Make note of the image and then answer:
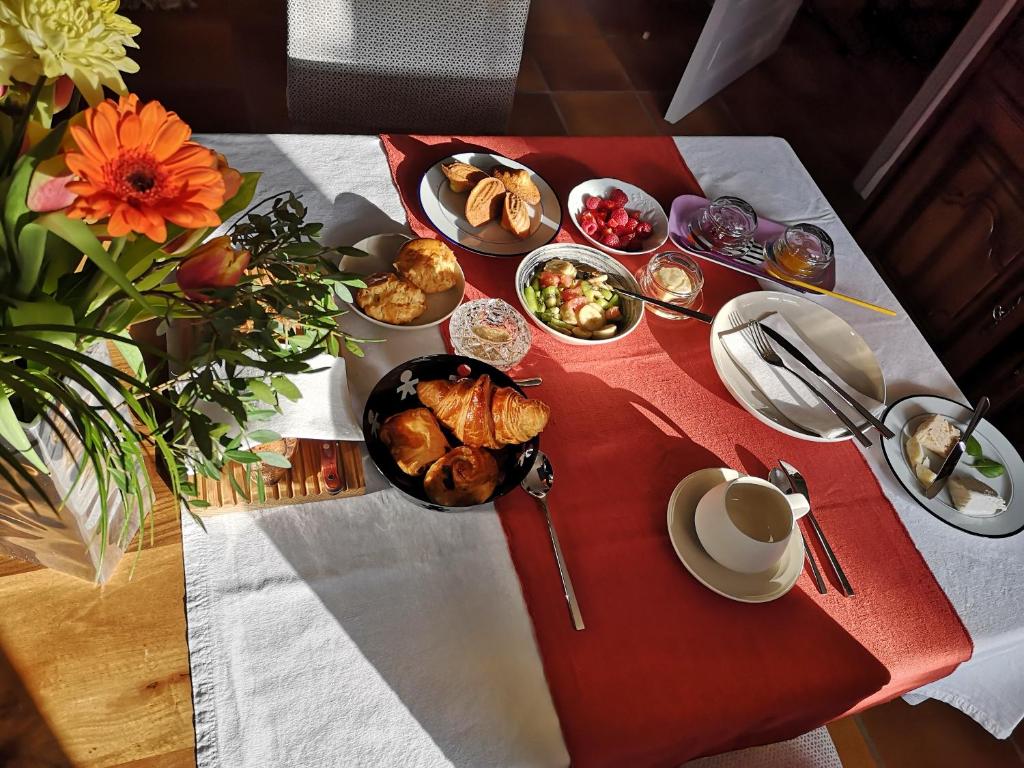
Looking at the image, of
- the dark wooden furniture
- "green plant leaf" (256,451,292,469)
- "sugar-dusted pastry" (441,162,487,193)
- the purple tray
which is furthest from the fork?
the dark wooden furniture

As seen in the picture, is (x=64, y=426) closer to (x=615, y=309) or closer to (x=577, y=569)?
(x=577, y=569)

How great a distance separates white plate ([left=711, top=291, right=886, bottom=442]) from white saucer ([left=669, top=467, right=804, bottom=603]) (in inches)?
5.5

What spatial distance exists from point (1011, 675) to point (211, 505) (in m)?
0.90

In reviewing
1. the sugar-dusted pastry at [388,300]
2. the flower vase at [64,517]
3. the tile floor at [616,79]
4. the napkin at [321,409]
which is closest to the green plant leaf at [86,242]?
the flower vase at [64,517]

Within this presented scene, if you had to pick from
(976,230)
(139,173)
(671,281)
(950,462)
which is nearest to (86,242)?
(139,173)

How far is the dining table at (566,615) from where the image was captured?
2.26 feet

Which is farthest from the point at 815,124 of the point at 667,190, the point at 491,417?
the point at 491,417

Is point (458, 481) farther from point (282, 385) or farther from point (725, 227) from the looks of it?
point (725, 227)

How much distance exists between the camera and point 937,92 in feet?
7.67

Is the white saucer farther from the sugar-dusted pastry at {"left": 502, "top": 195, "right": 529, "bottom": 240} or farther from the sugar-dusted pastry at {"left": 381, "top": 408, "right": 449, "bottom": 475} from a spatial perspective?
the sugar-dusted pastry at {"left": 502, "top": 195, "right": 529, "bottom": 240}

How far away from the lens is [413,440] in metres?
0.80

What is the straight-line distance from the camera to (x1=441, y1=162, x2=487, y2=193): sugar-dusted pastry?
1.07 m

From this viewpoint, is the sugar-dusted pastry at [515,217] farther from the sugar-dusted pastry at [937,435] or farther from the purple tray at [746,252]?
the sugar-dusted pastry at [937,435]

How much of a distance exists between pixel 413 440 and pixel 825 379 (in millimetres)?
540
